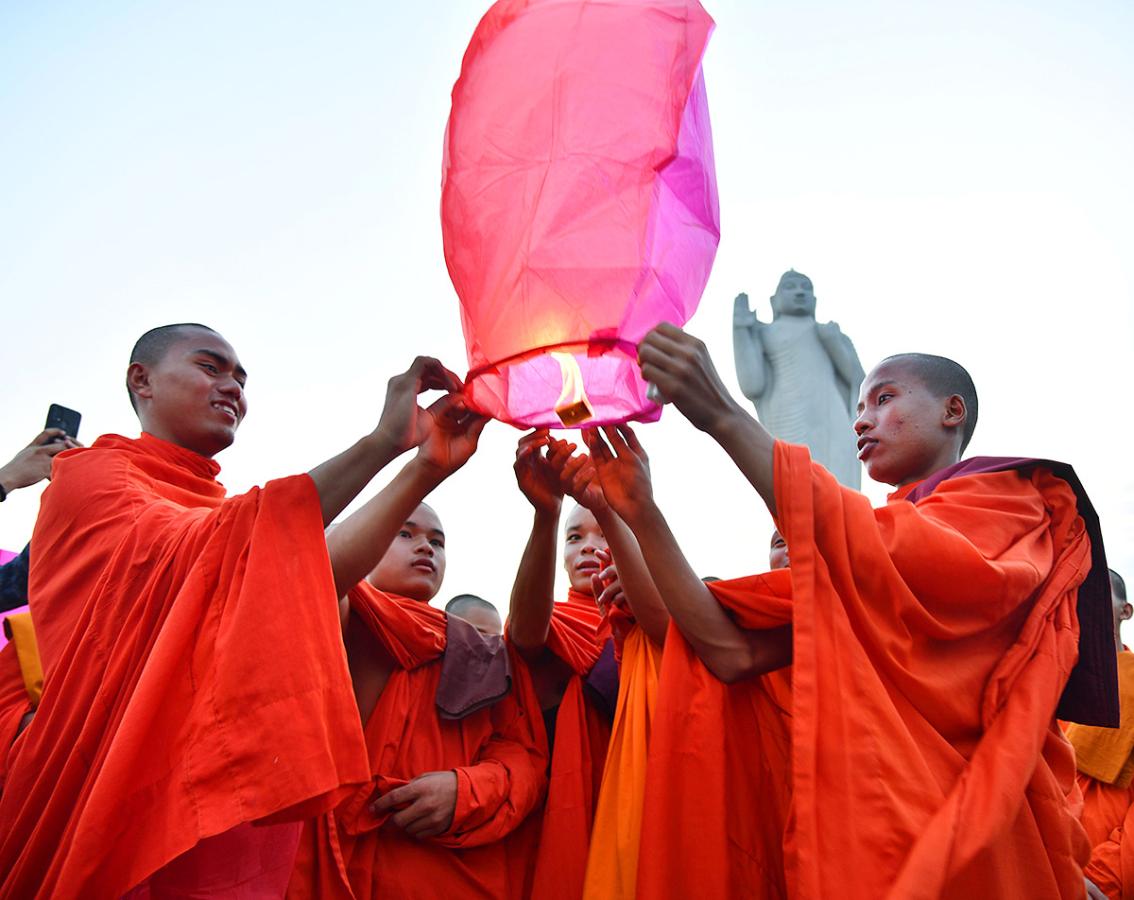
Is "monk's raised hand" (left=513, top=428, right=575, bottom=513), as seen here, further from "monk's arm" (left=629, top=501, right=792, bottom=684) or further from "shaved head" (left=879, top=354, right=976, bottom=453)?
"shaved head" (left=879, top=354, right=976, bottom=453)

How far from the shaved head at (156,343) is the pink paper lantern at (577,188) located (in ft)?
3.99

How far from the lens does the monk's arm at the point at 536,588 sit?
A: 3070mm

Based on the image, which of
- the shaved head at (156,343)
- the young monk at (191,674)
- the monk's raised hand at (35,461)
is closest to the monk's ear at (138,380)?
the shaved head at (156,343)

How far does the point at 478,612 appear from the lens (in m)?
4.23

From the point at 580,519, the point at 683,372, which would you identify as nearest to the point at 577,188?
the point at 683,372

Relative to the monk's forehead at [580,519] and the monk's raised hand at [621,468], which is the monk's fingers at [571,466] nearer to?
the monk's raised hand at [621,468]

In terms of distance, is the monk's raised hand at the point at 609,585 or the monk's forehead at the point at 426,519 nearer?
the monk's raised hand at the point at 609,585

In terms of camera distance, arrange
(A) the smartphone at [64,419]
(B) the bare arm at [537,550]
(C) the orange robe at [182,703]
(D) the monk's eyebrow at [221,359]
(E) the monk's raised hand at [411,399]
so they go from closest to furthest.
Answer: (C) the orange robe at [182,703], (E) the monk's raised hand at [411,399], (B) the bare arm at [537,550], (D) the monk's eyebrow at [221,359], (A) the smartphone at [64,419]

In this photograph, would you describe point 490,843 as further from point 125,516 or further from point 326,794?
point 125,516

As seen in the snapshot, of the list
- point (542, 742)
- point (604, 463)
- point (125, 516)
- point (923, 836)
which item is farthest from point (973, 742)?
point (125, 516)

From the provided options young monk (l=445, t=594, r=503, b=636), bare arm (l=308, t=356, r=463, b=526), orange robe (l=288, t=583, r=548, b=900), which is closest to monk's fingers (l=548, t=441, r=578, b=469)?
bare arm (l=308, t=356, r=463, b=526)

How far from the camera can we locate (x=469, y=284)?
7.39 ft

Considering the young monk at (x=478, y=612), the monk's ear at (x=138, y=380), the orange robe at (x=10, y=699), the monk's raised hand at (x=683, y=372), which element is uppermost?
the monk's raised hand at (x=683, y=372)

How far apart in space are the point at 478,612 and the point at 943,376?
2.20 meters
